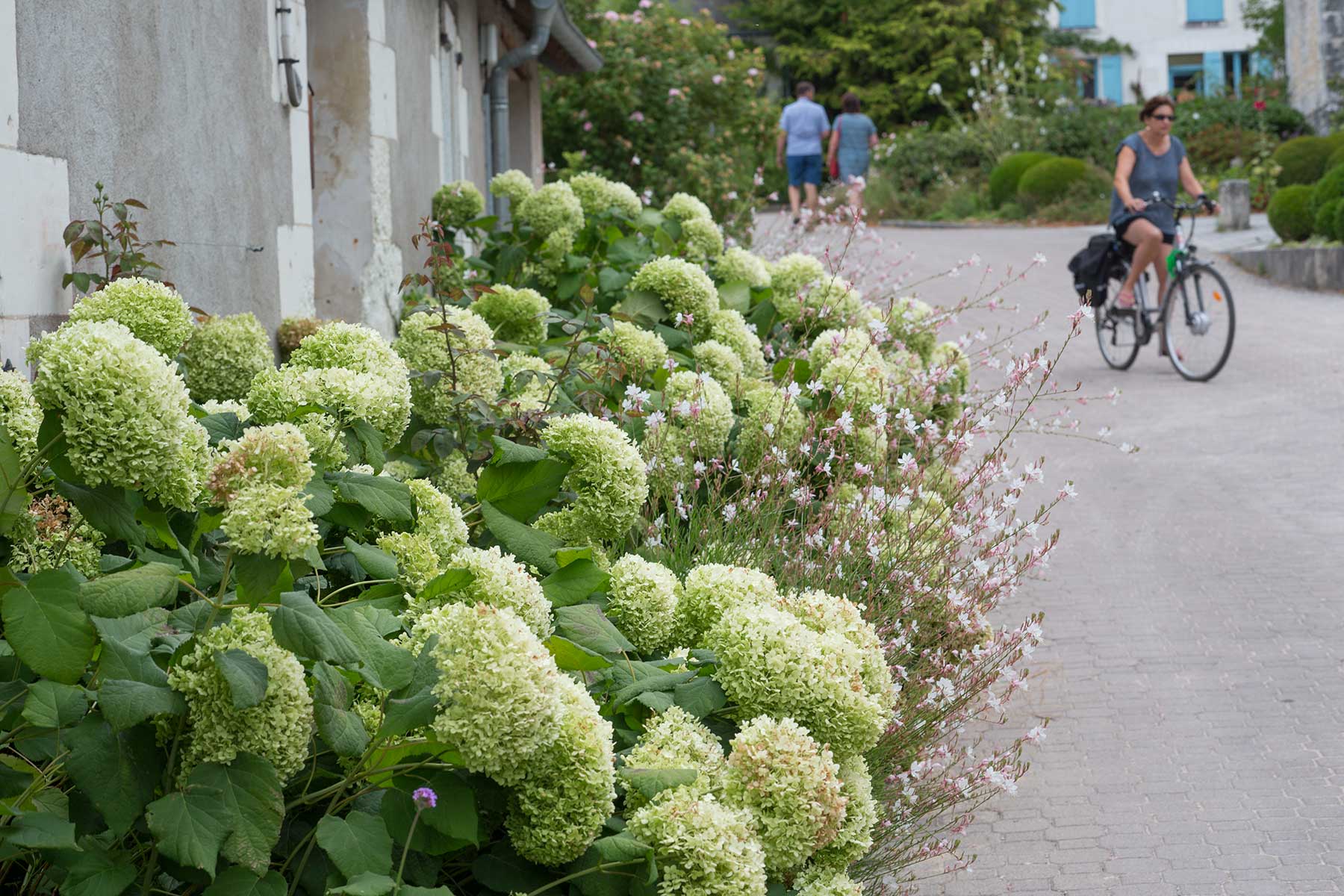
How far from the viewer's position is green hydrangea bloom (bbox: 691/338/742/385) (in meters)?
4.86

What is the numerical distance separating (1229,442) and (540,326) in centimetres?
488

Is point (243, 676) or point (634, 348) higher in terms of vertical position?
point (634, 348)

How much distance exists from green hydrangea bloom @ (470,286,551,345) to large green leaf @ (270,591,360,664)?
121 inches

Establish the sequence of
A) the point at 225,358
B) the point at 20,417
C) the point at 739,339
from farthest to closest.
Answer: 1. the point at 739,339
2. the point at 225,358
3. the point at 20,417

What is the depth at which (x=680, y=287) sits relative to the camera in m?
5.34

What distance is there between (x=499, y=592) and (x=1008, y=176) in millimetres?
25054

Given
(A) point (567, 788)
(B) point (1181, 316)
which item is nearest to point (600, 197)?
(A) point (567, 788)

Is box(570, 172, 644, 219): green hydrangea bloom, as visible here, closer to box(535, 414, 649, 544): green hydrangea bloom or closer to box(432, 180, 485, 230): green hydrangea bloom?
box(432, 180, 485, 230): green hydrangea bloom

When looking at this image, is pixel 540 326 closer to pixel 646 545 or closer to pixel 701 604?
pixel 646 545

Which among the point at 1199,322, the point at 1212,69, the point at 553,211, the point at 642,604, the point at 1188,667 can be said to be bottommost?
the point at 1188,667

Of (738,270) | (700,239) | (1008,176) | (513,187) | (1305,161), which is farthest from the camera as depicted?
(1008,176)

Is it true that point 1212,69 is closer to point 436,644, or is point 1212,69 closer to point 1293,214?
point 1293,214

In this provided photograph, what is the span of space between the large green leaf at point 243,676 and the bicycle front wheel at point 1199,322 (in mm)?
9255

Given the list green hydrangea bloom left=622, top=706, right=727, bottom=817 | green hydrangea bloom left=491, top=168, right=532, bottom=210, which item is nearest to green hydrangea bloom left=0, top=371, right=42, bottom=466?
green hydrangea bloom left=622, top=706, right=727, bottom=817
